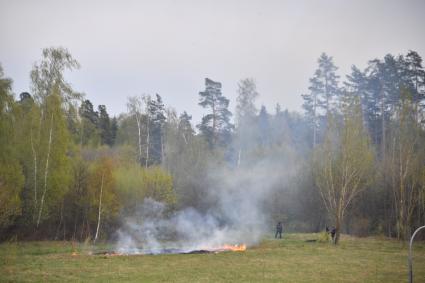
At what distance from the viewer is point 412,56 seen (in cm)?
5681

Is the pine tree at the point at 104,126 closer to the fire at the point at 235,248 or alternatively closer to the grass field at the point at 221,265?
the grass field at the point at 221,265

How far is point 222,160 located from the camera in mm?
55688

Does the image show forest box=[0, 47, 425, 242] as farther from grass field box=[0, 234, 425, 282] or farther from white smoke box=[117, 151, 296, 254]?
grass field box=[0, 234, 425, 282]

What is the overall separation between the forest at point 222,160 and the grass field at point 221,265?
6064 mm

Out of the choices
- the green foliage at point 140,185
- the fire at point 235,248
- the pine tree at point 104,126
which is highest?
the pine tree at point 104,126

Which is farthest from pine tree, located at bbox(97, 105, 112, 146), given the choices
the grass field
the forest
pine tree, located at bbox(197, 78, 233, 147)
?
the grass field

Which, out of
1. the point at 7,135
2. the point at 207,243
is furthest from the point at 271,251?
the point at 7,135

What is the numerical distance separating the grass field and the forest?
19.9 ft

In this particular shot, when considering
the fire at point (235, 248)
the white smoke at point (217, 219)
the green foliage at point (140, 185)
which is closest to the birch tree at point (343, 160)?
the white smoke at point (217, 219)

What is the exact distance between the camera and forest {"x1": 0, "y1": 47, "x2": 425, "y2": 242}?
36719 millimetres

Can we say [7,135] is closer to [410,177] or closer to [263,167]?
[263,167]

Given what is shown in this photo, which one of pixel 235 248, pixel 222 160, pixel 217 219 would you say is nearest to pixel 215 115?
pixel 222 160

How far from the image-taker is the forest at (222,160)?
36.7 meters

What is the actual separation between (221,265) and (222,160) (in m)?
32.5
